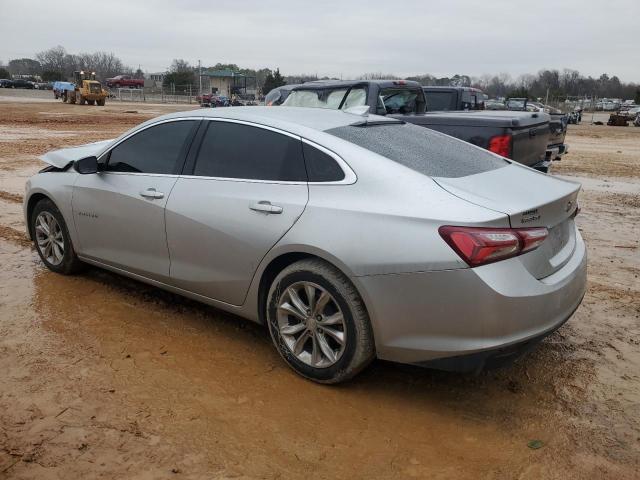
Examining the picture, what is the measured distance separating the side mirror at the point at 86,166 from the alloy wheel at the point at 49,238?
822mm

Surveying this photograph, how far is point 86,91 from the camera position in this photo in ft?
149

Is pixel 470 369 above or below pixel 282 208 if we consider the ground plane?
below

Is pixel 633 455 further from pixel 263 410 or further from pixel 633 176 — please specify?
pixel 633 176

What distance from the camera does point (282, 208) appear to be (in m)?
3.52

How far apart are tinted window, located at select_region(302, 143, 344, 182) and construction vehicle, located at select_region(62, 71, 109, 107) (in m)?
46.7

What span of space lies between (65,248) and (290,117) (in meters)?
2.58

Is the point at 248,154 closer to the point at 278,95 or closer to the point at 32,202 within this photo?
the point at 32,202

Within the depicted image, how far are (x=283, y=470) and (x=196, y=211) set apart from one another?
1.89 metres

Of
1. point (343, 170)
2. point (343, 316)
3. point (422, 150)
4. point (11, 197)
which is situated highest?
point (422, 150)

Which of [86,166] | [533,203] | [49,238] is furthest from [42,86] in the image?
[533,203]

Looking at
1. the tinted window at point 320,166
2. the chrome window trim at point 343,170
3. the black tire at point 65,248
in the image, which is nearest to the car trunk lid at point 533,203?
the chrome window trim at point 343,170

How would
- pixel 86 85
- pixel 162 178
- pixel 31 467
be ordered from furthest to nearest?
pixel 86 85
pixel 162 178
pixel 31 467

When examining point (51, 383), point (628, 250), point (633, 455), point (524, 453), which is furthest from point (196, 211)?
point (628, 250)

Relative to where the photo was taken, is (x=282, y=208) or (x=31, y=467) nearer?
(x=31, y=467)
